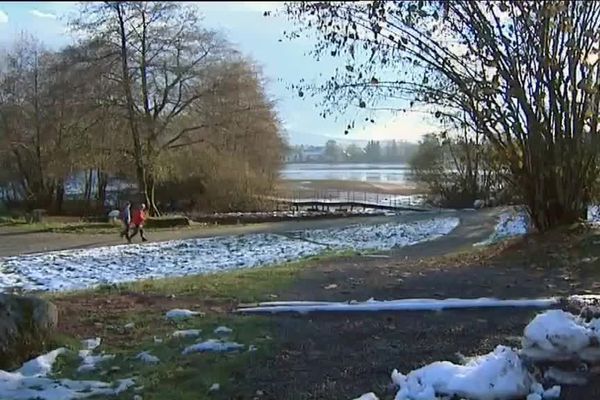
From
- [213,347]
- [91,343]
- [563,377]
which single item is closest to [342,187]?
[91,343]

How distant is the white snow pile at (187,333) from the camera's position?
22.4 ft

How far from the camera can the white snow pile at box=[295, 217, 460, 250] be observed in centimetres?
2257

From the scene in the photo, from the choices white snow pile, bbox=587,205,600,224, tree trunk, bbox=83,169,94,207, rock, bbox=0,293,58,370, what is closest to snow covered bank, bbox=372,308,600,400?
rock, bbox=0,293,58,370

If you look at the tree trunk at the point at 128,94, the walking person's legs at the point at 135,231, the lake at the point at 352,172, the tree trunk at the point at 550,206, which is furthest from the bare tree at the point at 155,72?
the lake at the point at 352,172

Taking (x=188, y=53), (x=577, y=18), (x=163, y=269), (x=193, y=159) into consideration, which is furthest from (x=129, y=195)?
(x=577, y=18)

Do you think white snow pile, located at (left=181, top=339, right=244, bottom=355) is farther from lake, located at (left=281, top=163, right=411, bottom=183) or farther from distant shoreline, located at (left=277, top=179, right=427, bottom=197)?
lake, located at (left=281, top=163, right=411, bottom=183)

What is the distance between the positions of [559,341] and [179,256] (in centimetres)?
1463

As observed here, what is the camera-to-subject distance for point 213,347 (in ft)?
20.9

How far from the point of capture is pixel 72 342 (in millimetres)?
6738

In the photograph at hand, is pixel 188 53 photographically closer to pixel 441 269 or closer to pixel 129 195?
pixel 129 195

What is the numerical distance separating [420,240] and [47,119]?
21867 millimetres

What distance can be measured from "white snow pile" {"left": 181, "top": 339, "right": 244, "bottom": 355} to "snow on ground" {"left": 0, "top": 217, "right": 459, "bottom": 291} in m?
6.77

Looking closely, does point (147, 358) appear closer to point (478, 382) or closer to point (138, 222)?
point (478, 382)

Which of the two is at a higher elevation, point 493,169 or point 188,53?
point 188,53
